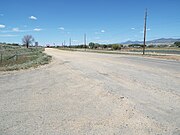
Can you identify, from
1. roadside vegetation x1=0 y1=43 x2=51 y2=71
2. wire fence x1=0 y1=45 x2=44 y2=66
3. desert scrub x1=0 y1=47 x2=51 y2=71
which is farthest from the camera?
wire fence x1=0 y1=45 x2=44 y2=66

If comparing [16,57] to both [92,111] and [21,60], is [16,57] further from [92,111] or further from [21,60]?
[92,111]

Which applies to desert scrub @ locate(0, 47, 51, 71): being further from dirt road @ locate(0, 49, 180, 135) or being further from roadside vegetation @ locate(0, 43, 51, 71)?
dirt road @ locate(0, 49, 180, 135)

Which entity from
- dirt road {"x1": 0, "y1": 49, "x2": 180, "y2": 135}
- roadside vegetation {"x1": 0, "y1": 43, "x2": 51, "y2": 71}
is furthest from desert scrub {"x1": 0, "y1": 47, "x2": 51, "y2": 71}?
dirt road {"x1": 0, "y1": 49, "x2": 180, "y2": 135}

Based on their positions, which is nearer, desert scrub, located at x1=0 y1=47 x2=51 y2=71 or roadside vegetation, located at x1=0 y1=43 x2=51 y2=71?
desert scrub, located at x1=0 y1=47 x2=51 y2=71

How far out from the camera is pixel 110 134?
4621 mm

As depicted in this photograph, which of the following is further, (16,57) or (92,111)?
A: (16,57)

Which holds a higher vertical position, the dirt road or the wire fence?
the dirt road

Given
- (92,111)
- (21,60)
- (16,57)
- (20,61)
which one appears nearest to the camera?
(92,111)

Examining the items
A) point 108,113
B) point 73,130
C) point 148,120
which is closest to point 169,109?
point 148,120

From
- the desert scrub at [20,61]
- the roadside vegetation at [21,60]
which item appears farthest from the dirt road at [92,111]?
the roadside vegetation at [21,60]

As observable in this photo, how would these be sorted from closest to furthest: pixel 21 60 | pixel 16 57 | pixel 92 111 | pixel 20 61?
pixel 92 111 → pixel 20 61 → pixel 21 60 → pixel 16 57

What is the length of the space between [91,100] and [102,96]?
61 centimetres

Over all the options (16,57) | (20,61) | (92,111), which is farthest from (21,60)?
(92,111)

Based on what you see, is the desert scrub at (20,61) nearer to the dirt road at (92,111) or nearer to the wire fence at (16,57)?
the wire fence at (16,57)
